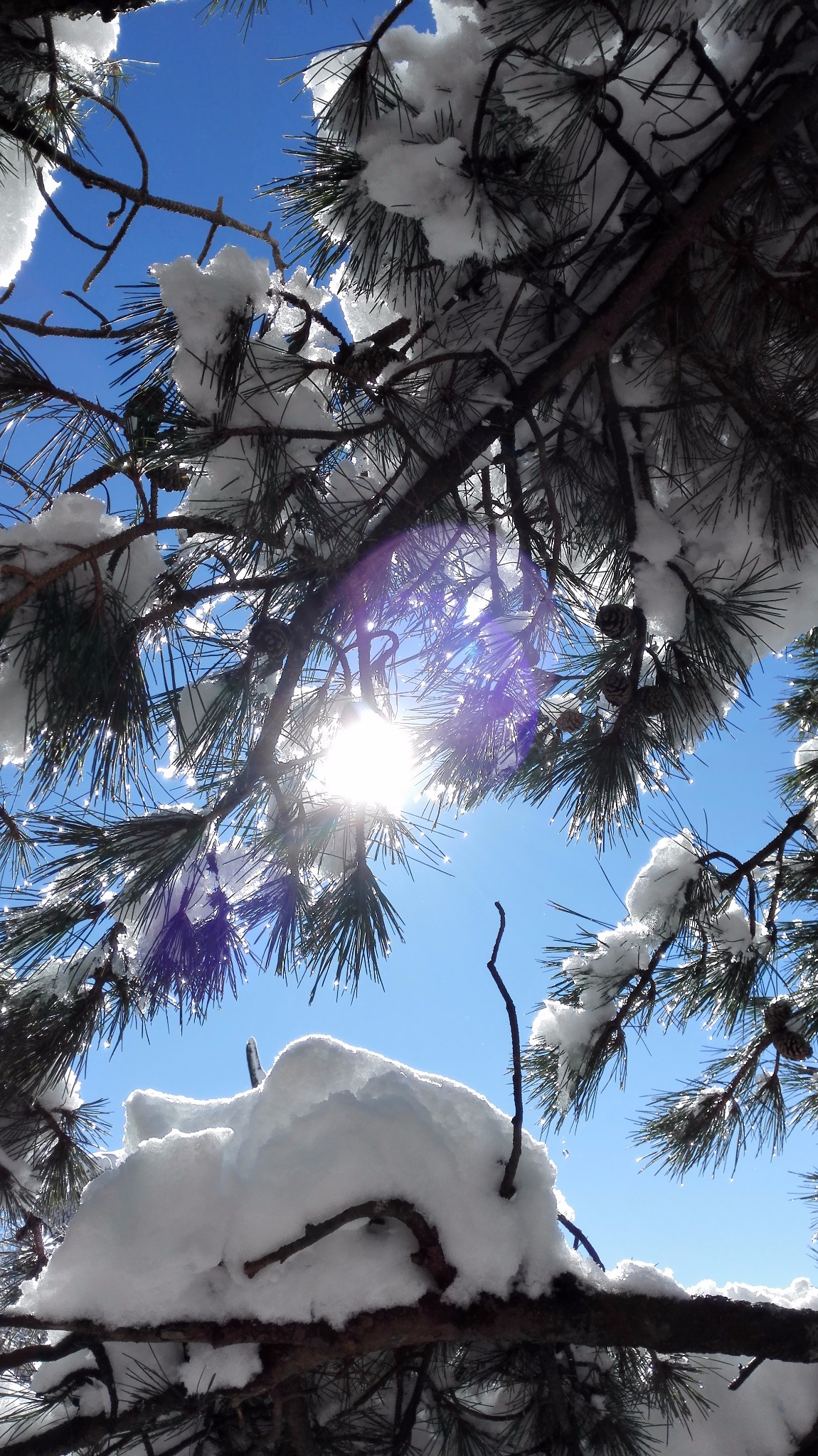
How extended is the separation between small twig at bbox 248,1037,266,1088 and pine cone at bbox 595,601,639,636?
1041mm

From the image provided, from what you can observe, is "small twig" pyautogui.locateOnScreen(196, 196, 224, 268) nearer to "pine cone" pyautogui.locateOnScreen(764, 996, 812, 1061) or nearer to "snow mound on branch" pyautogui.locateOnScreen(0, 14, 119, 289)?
"snow mound on branch" pyautogui.locateOnScreen(0, 14, 119, 289)

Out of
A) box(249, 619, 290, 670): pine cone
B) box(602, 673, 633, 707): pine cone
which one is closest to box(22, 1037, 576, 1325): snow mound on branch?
box(249, 619, 290, 670): pine cone

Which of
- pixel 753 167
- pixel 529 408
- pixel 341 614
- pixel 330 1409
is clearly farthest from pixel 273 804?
pixel 753 167

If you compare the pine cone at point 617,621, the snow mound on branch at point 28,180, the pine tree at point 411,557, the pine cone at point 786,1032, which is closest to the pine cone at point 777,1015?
the pine cone at point 786,1032

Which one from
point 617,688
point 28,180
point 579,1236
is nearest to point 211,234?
point 28,180

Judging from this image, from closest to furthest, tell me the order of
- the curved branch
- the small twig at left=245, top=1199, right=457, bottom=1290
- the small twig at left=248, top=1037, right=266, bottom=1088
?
the small twig at left=245, top=1199, right=457, bottom=1290 < the curved branch < the small twig at left=248, top=1037, right=266, bottom=1088

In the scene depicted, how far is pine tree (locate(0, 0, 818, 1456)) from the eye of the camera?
3.48ft

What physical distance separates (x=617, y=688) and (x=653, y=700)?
9 cm

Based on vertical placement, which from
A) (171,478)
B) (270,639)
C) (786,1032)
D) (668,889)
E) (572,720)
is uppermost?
(171,478)

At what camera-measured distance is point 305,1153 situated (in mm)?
986

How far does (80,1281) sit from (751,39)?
6.25 ft

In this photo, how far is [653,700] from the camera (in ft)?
5.22

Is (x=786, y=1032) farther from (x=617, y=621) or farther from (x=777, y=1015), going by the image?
(x=617, y=621)

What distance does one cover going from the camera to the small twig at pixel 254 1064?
166 cm
